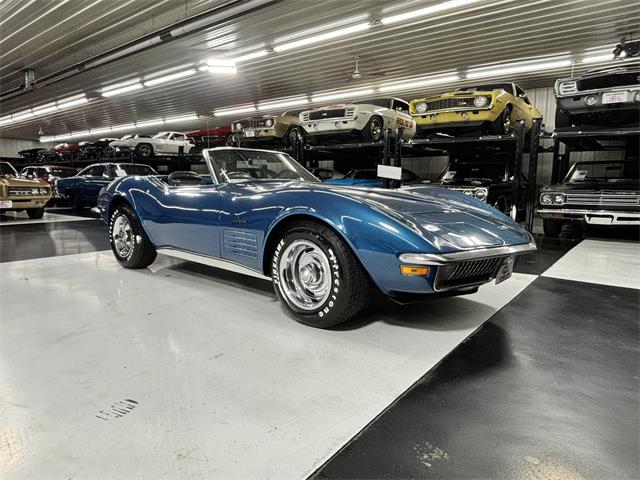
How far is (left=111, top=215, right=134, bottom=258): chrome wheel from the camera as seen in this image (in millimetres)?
4047

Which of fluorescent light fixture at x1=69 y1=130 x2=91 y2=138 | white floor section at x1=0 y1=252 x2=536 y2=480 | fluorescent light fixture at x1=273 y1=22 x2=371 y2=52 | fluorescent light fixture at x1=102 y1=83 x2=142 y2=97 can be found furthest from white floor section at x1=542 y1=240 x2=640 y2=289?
fluorescent light fixture at x1=69 y1=130 x2=91 y2=138

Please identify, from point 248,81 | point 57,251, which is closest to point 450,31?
point 248,81

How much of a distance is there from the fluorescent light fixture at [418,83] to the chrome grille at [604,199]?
22.2 ft

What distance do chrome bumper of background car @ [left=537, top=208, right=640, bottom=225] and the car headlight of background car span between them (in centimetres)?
11

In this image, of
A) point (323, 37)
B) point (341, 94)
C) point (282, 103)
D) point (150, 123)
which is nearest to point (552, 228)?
point (323, 37)

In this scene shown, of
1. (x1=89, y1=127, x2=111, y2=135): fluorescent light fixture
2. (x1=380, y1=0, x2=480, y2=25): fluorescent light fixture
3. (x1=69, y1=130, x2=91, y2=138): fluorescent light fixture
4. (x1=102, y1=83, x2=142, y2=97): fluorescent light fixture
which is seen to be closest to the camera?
(x1=380, y1=0, x2=480, y2=25): fluorescent light fixture

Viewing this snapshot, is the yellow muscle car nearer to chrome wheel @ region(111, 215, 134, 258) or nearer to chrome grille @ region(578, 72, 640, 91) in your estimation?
chrome grille @ region(578, 72, 640, 91)

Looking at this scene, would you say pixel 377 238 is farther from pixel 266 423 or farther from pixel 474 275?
pixel 266 423

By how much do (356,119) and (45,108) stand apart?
58.0 feet

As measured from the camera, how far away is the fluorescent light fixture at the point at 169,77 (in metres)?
11.9

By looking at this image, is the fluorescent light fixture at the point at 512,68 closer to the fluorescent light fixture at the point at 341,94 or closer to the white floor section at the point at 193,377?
the fluorescent light fixture at the point at 341,94

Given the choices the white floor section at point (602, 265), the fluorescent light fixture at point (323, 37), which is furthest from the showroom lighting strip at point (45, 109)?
the white floor section at point (602, 265)

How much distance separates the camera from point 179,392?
1716 millimetres

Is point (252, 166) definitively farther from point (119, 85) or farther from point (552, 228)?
point (119, 85)
